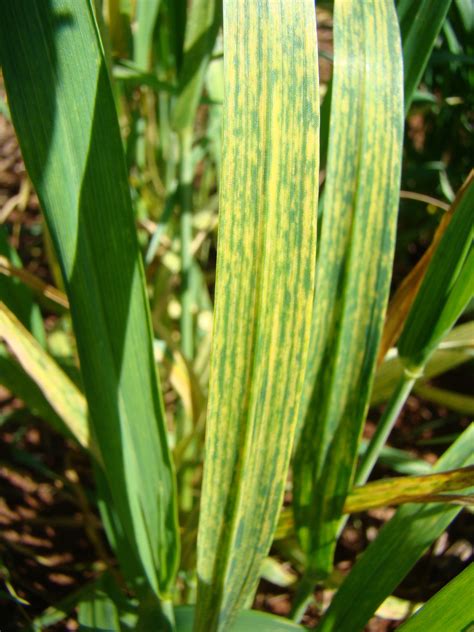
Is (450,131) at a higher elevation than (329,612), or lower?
higher

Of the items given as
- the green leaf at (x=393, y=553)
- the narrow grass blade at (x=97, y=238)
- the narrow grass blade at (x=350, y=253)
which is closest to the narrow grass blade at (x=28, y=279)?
the narrow grass blade at (x=97, y=238)

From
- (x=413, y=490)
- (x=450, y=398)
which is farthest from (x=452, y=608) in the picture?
(x=450, y=398)

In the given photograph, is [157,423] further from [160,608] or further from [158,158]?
[158,158]

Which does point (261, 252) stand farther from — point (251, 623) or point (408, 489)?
point (251, 623)

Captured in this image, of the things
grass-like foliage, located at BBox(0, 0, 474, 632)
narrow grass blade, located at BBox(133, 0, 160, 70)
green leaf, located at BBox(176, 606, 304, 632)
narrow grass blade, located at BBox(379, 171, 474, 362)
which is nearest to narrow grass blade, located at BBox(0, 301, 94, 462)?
grass-like foliage, located at BBox(0, 0, 474, 632)

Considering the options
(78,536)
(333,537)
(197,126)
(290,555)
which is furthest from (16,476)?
(197,126)

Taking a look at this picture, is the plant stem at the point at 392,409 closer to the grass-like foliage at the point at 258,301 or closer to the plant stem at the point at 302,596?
the grass-like foliage at the point at 258,301

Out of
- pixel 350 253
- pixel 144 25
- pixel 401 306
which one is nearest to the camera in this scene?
pixel 350 253
